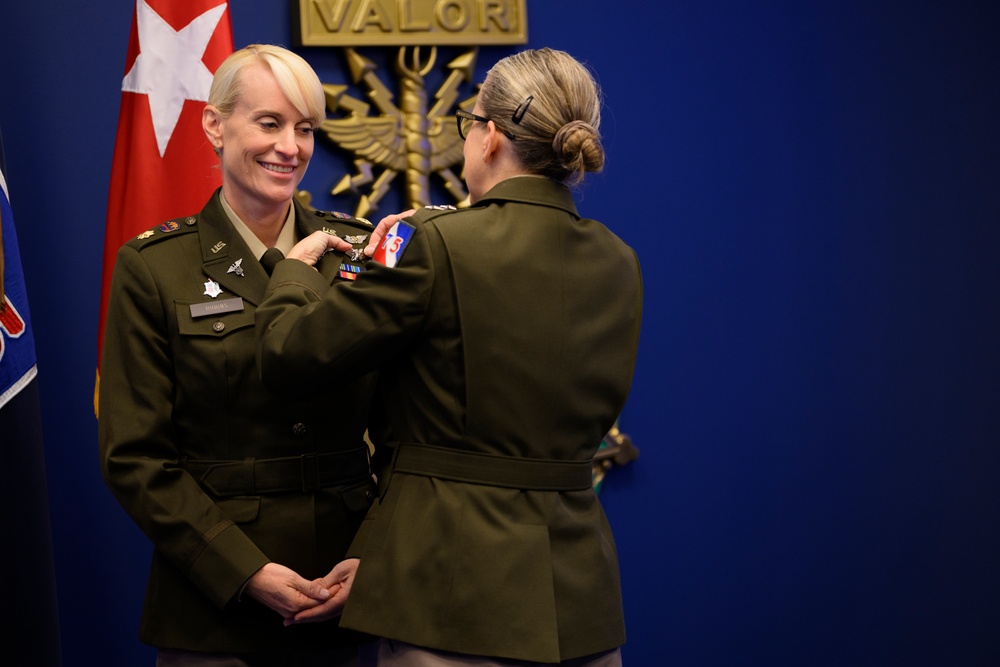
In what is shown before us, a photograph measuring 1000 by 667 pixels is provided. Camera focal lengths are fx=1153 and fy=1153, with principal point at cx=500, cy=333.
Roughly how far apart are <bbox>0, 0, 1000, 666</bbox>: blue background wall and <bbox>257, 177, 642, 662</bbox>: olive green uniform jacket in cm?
134

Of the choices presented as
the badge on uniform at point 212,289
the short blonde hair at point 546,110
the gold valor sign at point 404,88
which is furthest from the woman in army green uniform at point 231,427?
the gold valor sign at point 404,88

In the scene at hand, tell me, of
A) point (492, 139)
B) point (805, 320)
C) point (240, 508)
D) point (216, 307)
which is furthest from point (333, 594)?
point (805, 320)

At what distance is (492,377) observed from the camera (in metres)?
1.49

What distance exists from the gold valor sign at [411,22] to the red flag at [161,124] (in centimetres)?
31

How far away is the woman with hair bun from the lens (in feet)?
4.82

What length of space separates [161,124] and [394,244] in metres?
1.15

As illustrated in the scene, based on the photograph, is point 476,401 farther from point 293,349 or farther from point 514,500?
point 293,349

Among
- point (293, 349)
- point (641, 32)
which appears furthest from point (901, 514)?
point (293, 349)

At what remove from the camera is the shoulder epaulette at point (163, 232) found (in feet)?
5.84

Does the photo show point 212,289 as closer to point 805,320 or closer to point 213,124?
point 213,124

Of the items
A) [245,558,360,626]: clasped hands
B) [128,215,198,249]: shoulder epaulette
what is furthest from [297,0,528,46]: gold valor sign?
[245,558,360,626]: clasped hands

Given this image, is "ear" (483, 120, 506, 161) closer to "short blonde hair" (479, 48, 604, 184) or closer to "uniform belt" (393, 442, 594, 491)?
"short blonde hair" (479, 48, 604, 184)

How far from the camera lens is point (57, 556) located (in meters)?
2.56

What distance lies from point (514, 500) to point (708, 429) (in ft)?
6.02
